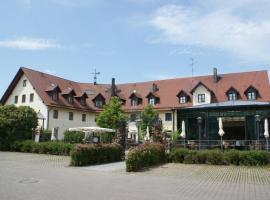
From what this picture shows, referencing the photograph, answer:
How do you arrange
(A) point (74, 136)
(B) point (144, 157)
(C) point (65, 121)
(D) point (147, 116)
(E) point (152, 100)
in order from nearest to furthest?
(B) point (144, 157) → (A) point (74, 136) → (D) point (147, 116) → (C) point (65, 121) → (E) point (152, 100)

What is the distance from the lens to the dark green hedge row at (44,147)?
27.7 m

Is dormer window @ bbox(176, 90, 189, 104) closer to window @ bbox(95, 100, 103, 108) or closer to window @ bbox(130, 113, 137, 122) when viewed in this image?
window @ bbox(130, 113, 137, 122)

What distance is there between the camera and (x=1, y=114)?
3309 cm

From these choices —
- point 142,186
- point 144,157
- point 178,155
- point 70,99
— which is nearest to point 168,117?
point 70,99

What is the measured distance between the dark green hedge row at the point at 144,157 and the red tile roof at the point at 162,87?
80.4ft

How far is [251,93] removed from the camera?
4412 centimetres

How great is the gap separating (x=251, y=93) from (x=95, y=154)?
27.9 meters

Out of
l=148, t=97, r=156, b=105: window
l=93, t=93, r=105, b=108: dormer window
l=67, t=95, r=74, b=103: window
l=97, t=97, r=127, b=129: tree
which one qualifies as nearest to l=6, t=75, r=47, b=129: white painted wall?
l=67, t=95, r=74, b=103: window

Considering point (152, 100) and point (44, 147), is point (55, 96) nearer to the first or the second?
point (152, 100)

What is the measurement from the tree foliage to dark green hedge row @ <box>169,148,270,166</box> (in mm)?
16306

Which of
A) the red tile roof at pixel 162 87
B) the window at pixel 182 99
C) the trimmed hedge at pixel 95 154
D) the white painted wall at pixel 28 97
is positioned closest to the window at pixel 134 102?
the red tile roof at pixel 162 87

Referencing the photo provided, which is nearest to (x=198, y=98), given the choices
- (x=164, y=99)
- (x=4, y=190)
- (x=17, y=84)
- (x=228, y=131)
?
(x=164, y=99)

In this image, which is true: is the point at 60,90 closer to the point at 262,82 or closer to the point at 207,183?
the point at 262,82

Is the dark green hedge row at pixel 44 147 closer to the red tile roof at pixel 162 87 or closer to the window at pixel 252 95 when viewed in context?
the red tile roof at pixel 162 87
